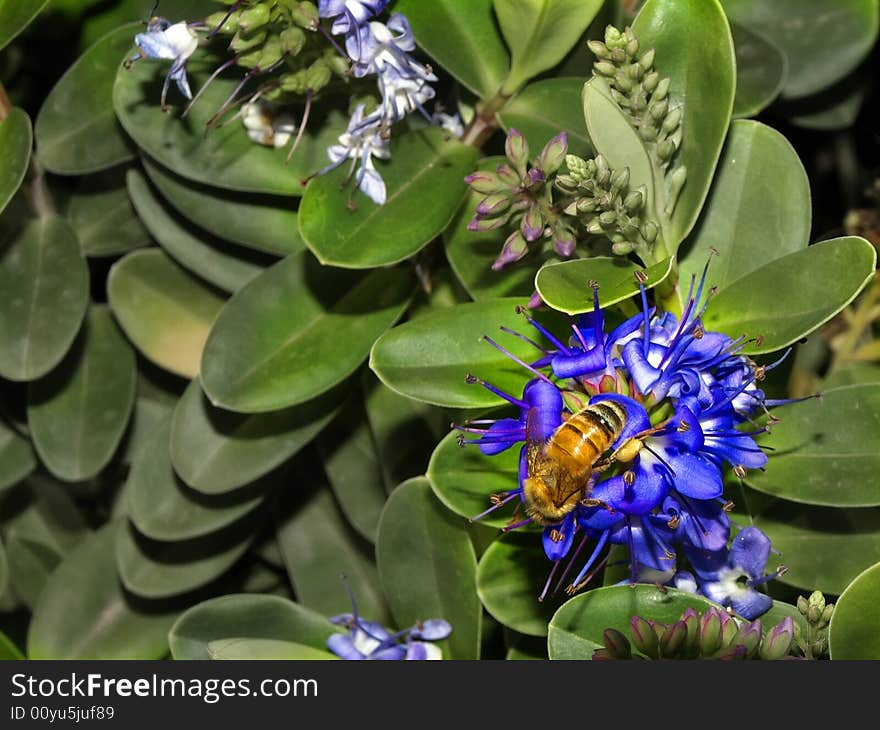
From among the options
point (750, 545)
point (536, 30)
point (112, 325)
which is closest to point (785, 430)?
point (750, 545)

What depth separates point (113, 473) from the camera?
2.65m

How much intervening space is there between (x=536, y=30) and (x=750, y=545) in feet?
3.06

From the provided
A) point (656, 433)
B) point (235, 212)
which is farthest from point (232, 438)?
point (656, 433)

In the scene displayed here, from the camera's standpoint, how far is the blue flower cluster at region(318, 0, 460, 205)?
1844 millimetres

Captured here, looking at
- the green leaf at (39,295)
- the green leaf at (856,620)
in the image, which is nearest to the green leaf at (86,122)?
the green leaf at (39,295)

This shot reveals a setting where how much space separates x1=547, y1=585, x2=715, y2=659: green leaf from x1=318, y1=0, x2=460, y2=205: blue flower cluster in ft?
2.57

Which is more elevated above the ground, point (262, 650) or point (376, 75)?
point (376, 75)

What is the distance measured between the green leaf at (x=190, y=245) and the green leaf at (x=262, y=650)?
2.25 feet

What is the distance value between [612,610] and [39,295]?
1328 mm

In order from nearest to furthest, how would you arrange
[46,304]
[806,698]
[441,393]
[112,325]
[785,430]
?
Result: [806,698] < [441,393] < [785,430] < [46,304] < [112,325]

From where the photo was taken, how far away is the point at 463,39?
2047 mm

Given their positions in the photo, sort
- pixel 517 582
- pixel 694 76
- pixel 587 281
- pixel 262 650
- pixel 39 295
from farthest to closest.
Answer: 1. pixel 39 295
2. pixel 262 650
3. pixel 517 582
4. pixel 694 76
5. pixel 587 281

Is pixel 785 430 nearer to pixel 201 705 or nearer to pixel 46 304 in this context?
pixel 201 705

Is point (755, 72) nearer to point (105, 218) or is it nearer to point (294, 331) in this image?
point (294, 331)
